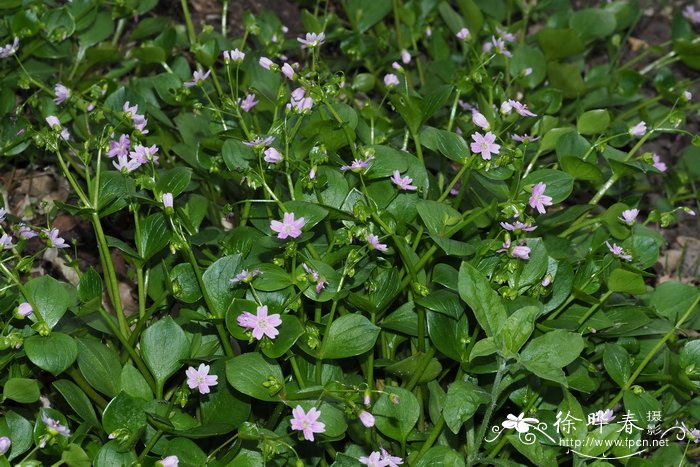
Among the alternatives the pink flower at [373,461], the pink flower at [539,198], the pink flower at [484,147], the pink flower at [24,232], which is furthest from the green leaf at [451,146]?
the pink flower at [24,232]

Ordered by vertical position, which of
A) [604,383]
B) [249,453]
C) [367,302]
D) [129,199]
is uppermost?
[129,199]

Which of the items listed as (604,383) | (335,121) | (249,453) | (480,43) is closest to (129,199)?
(335,121)

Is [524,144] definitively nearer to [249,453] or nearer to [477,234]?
[477,234]

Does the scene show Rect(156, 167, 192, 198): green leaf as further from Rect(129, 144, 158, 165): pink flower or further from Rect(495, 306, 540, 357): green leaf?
Rect(495, 306, 540, 357): green leaf

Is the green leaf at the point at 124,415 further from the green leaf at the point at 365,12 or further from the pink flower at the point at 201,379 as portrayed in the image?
the green leaf at the point at 365,12

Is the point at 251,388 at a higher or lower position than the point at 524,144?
lower
